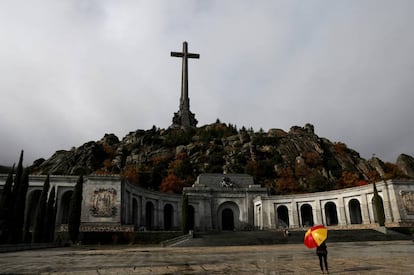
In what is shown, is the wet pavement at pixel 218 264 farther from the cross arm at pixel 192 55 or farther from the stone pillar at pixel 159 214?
the cross arm at pixel 192 55

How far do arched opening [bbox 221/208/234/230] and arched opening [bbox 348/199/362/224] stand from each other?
17.0 meters

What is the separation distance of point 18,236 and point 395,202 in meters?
37.3

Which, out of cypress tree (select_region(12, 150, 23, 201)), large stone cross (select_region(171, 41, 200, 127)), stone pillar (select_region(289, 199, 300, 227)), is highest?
large stone cross (select_region(171, 41, 200, 127))

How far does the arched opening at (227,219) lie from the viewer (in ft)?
155

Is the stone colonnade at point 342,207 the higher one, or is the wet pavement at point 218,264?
the stone colonnade at point 342,207

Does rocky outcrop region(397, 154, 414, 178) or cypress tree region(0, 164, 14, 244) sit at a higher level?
rocky outcrop region(397, 154, 414, 178)

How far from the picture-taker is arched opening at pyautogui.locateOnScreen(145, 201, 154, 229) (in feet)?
140

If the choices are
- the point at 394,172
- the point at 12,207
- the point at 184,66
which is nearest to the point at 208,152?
the point at 184,66

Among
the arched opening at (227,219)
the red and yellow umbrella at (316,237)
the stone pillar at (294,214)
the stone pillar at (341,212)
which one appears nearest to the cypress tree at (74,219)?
the arched opening at (227,219)

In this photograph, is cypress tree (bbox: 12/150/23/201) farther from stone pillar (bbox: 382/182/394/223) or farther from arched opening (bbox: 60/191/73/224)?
stone pillar (bbox: 382/182/394/223)

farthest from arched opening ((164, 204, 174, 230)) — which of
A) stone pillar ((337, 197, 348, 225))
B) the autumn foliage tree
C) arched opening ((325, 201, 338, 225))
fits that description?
stone pillar ((337, 197, 348, 225))

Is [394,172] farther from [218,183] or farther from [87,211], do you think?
[87,211]

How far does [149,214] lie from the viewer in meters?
43.7

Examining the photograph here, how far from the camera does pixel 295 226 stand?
43438 millimetres
